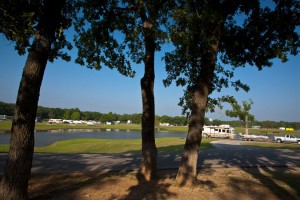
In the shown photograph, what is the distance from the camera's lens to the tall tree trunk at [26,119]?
21.5ft

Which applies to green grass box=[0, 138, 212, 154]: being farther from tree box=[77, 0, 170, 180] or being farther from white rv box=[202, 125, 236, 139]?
white rv box=[202, 125, 236, 139]

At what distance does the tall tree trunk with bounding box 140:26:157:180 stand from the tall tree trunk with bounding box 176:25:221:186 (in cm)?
118

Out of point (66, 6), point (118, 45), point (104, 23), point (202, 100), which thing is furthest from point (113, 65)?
point (202, 100)

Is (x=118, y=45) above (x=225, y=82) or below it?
above

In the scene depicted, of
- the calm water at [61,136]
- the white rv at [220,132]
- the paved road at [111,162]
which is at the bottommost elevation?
the calm water at [61,136]

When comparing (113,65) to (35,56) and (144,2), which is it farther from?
(35,56)

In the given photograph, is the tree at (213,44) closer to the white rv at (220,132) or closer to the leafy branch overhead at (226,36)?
the leafy branch overhead at (226,36)

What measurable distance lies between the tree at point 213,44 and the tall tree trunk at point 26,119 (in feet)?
12.8

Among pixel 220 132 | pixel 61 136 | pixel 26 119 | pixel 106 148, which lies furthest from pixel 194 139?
pixel 61 136

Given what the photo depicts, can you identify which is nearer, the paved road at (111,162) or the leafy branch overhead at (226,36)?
the leafy branch overhead at (226,36)

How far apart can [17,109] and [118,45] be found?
251 inches

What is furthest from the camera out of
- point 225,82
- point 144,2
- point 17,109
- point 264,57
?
point 225,82

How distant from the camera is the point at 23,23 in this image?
780 centimetres

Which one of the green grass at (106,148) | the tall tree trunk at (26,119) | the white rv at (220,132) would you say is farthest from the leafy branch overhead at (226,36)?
the white rv at (220,132)
